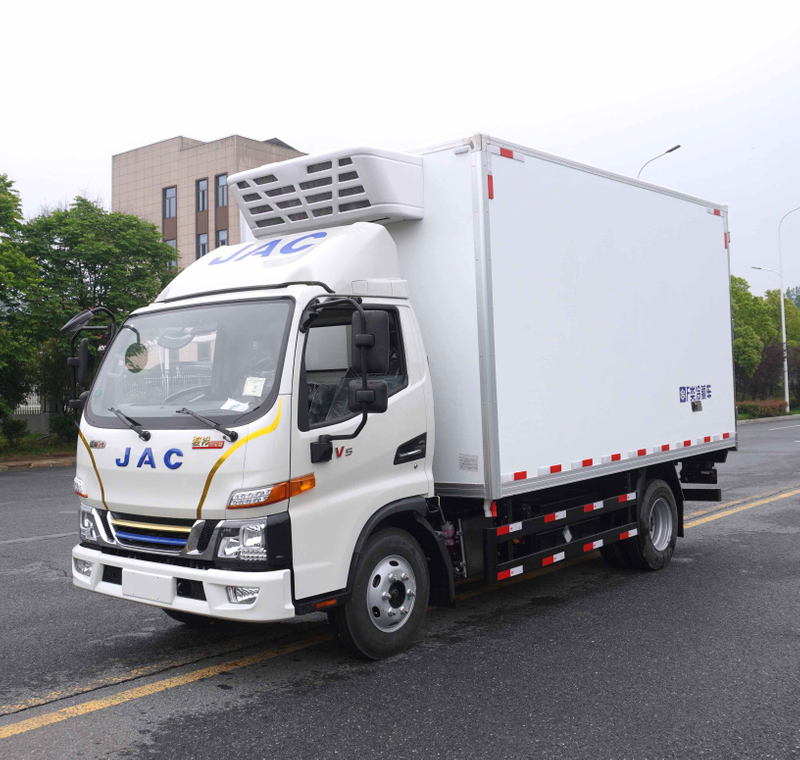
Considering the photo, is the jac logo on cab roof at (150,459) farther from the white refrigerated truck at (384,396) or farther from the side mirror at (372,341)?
the side mirror at (372,341)

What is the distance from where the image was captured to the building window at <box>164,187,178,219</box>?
50812 mm

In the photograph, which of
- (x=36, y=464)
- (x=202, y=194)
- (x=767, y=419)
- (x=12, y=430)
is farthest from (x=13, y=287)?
(x=767, y=419)

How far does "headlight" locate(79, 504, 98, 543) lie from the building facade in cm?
4273

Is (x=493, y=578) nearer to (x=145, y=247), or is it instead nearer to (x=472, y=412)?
(x=472, y=412)

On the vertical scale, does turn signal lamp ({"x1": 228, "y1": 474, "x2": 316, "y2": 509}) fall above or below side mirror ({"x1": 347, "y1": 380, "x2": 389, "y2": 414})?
below

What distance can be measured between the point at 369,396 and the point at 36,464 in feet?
59.6

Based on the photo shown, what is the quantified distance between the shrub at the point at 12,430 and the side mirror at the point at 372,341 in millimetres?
21620

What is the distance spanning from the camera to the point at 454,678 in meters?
4.77

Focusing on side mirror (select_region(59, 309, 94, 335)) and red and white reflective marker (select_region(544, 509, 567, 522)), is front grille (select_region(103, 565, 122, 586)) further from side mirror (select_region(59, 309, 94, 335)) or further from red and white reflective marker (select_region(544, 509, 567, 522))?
red and white reflective marker (select_region(544, 509, 567, 522))

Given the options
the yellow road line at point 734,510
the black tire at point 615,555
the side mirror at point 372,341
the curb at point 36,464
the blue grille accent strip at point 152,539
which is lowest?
the yellow road line at point 734,510

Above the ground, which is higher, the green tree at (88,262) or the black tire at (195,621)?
the green tree at (88,262)

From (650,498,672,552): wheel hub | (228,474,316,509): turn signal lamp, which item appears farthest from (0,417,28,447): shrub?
(228,474,316,509): turn signal lamp

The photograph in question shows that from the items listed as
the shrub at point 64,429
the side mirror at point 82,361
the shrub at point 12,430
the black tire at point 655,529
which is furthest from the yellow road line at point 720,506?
the shrub at point 12,430

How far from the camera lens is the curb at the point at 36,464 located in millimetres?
19750
